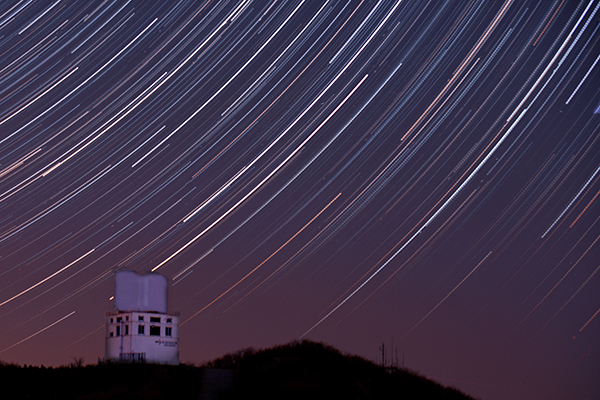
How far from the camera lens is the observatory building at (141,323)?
31.1m

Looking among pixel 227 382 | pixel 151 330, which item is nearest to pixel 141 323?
pixel 151 330

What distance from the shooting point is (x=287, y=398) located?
22.9m

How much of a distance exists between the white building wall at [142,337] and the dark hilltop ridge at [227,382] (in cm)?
349

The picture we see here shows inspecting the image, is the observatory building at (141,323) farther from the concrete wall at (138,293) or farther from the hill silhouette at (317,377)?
the hill silhouette at (317,377)

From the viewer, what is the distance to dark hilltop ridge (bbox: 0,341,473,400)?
→ 23.3 m

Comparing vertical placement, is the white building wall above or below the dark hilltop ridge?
above

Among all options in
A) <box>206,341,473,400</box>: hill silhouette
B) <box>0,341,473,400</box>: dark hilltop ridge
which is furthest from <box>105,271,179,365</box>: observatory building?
<box>0,341,473,400</box>: dark hilltop ridge

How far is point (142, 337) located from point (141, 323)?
69 centimetres

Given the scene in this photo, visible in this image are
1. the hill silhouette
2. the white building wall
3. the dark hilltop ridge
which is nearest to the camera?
the dark hilltop ridge

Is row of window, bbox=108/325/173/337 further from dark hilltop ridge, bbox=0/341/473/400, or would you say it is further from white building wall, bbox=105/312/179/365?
dark hilltop ridge, bbox=0/341/473/400

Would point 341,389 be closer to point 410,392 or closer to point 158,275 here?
point 410,392

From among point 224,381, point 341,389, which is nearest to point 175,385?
point 224,381

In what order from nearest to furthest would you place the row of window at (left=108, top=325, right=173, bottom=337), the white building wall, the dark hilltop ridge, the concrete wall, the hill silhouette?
the dark hilltop ridge, the hill silhouette, the white building wall, the row of window at (left=108, top=325, right=173, bottom=337), the concrete wall

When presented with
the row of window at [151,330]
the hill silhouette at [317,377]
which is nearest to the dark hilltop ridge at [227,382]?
the hill silhouette at [317,377]
